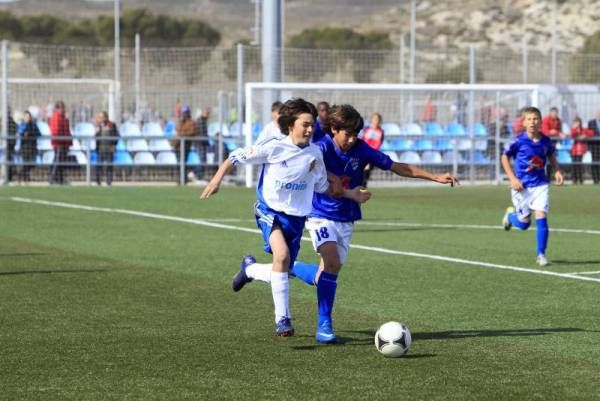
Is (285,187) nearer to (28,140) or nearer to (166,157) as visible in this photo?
(28,140)

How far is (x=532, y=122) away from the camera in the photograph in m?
14.0

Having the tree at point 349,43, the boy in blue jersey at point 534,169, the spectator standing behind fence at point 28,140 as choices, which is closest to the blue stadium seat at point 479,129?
the tree at point 349,43

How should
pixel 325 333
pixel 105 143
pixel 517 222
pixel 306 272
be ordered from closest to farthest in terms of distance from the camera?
pixel 325 333 → pixel 306 272 → pixel 517 222 → pixel 105 143

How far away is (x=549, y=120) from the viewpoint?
3136 centimetres

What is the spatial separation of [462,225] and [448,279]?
23.6 feet

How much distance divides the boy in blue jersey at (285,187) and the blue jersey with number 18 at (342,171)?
0.12 metres

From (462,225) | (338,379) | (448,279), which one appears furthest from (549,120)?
(338,379)

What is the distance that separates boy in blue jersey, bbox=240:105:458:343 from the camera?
8.87m

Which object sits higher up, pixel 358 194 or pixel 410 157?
pixel 358 194

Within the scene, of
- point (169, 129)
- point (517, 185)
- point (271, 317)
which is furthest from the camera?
point (169, 129)

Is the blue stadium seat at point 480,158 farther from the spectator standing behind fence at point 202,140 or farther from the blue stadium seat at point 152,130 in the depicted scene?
the blue stadium seat at point 152,130

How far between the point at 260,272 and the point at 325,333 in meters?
0.92

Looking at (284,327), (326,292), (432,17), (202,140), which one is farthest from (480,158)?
(432,17)

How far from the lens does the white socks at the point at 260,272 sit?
364 inches
